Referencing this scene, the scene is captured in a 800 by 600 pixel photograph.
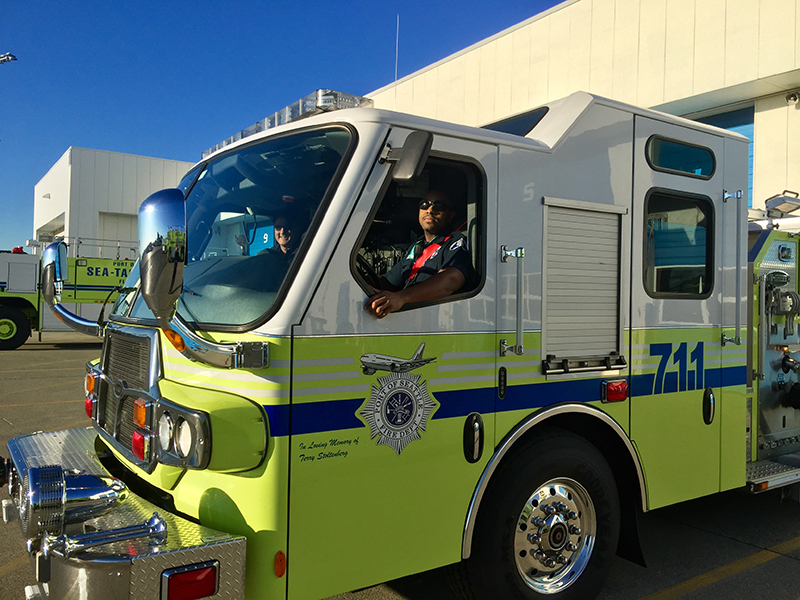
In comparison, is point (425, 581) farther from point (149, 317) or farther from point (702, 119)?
point (702, 119)

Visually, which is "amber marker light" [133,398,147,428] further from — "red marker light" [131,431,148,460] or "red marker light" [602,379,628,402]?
"red marker light" [602,379,628,402]

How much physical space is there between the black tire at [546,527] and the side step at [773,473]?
129 centimetres

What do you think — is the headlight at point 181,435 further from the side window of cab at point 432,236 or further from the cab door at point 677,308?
the cab door at point 677,308

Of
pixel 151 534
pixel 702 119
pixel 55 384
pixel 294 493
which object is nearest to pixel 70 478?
pixel 151 534

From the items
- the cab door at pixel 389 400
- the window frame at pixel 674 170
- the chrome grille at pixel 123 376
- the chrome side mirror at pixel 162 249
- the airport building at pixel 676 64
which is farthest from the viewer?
the airport building at pixel 676 64

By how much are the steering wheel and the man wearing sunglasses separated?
42mm

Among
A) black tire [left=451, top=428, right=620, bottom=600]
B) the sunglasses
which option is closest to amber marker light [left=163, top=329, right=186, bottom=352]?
the sunglasses

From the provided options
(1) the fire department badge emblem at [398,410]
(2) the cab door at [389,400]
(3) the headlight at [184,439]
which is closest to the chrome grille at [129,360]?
(3) the headlight at [184,439]

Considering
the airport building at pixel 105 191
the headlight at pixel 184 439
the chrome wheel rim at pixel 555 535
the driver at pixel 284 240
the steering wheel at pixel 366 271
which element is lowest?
the chrome wheel rim at pixel 555 535

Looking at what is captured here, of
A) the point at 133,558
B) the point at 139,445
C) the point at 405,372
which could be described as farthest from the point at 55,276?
the point at 405,372

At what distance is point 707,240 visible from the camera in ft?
13.1

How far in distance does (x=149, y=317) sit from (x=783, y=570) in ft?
13.3

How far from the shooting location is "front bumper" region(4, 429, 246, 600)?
2.10 metres

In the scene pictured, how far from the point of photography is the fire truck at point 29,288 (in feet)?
54.7
